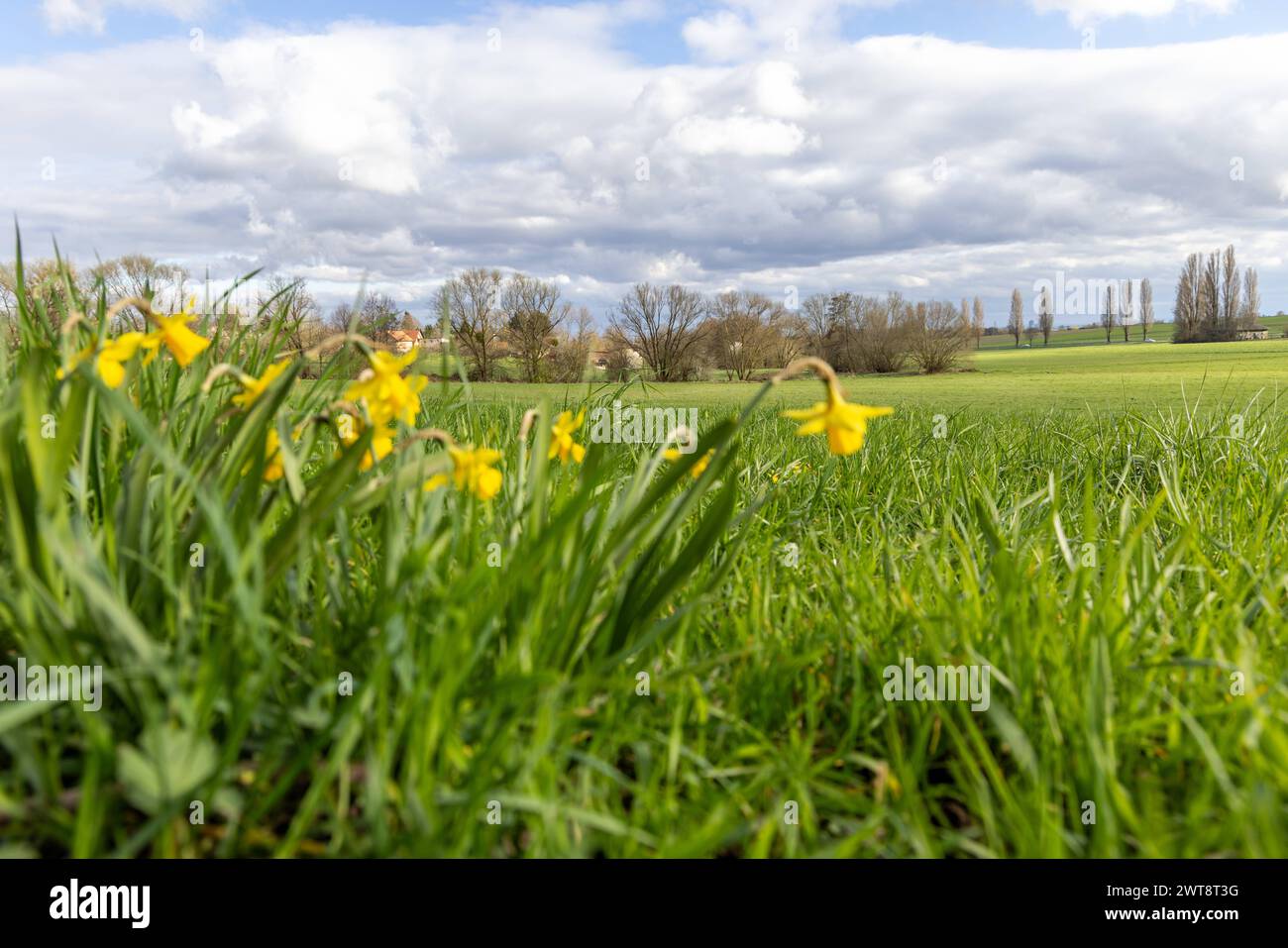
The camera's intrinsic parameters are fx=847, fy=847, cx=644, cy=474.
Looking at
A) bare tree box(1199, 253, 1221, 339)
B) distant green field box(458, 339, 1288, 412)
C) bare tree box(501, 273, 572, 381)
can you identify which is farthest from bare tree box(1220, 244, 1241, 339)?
bare tree box(501, 273, 572, 381)

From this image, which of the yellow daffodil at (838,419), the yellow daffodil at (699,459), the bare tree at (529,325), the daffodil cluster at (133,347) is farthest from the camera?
the bare tree at (529,325)

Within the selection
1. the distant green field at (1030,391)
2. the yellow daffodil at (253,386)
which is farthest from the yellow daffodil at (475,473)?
the yellow daffodil at (253,386)

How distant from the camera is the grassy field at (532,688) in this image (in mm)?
1021

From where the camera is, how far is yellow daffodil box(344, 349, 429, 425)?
1.45 metres

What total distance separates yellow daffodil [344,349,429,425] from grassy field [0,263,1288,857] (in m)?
0.10

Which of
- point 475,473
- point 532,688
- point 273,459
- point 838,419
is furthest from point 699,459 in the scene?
point 273,459

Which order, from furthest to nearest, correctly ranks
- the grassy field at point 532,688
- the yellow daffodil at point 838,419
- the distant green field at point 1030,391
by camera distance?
the distant green field at point 1030,391 < the yellow daffodil at point 838,419 < the grassy field at point 532,688

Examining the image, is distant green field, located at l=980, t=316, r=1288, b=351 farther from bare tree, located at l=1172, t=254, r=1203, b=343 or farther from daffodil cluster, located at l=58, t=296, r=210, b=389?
daffodil cluster, located at l=58, t=296, r=210, b=389

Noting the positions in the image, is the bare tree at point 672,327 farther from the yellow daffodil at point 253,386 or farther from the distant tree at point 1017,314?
the distant tree at point 1017,314

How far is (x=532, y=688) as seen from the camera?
3.81ft
